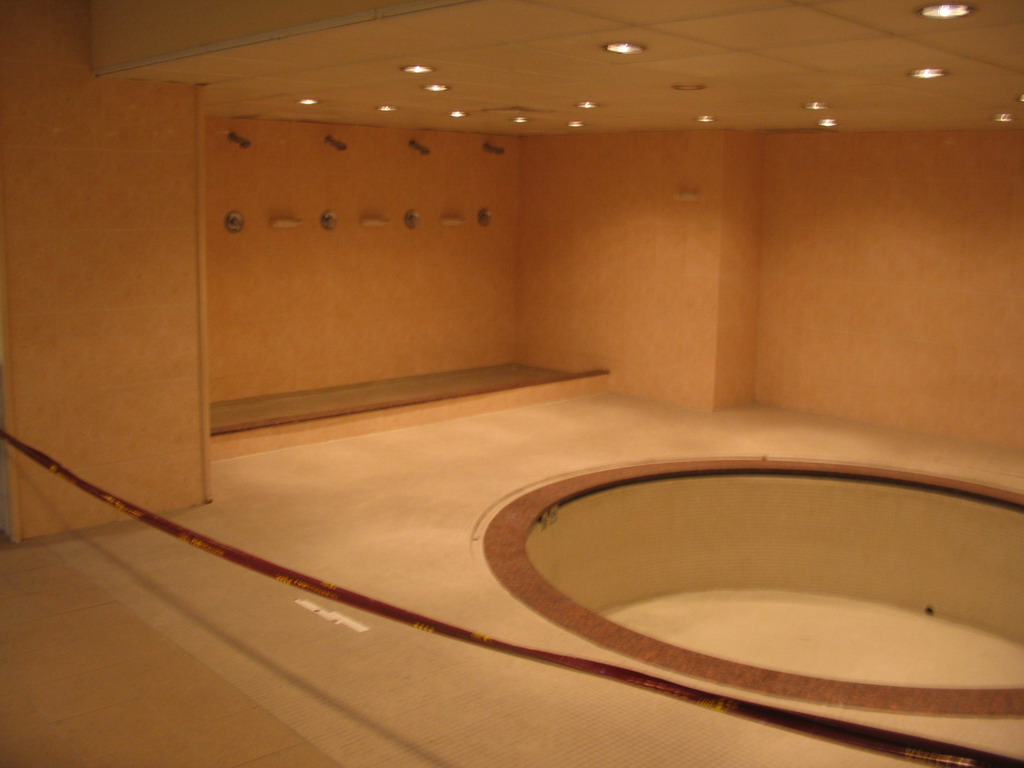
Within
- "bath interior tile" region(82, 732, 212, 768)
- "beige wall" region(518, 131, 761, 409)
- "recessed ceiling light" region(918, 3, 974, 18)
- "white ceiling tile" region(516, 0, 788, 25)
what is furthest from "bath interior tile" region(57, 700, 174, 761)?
"beige wall" region(518, 131, 761, 409)

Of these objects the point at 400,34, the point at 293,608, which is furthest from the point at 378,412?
the point at 400,34

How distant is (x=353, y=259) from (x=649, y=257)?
3.00 meters

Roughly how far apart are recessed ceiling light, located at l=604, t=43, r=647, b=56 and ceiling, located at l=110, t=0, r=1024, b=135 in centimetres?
6

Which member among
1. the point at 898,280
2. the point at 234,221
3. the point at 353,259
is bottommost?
the point at 898,280

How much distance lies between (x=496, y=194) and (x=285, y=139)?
273 cm

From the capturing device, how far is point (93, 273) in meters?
5.77

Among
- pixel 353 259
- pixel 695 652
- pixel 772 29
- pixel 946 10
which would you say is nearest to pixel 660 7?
pixel 772 29

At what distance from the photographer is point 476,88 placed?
6.14 metres

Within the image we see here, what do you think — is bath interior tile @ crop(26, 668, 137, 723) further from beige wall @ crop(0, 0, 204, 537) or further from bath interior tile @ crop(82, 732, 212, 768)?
beige wall @ crop(0, 0, 204, 537)

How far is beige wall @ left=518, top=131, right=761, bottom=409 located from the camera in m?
9.36

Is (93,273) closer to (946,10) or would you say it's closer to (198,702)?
(198,702)

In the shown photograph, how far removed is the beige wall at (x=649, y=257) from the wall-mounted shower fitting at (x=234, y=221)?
3539mm

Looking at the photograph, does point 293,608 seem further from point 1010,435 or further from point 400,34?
point 1010,435

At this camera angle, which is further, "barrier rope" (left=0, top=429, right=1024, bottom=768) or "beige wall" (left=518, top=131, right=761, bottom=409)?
"beige wall" (left=518, top=131, right=761, bottom=409)
